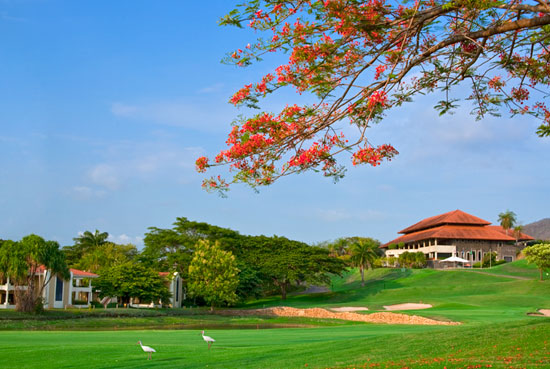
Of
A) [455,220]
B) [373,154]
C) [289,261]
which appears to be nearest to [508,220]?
[455,220]

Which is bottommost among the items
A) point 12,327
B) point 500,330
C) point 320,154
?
point 12,327

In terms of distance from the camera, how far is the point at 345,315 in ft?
146

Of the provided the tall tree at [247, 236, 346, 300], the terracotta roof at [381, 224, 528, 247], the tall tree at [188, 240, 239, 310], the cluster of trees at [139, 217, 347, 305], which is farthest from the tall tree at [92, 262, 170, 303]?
the terracotta roof at [381, 224, 528, 247]

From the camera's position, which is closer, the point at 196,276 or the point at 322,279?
the point at 196,276

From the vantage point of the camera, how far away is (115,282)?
54219 mm

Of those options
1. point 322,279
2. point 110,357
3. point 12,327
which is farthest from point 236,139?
point 322,279

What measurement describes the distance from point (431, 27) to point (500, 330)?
31.2 ft

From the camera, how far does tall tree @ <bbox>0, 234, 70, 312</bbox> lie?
143ft

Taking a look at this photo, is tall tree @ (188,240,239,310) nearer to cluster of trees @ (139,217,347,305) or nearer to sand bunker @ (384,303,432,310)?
cluster of trees @ (139,217,347,305)

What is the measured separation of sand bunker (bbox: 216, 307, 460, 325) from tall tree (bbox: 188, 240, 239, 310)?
6.17ft

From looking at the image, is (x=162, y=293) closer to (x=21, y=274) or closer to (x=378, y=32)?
(x=21, y=274)

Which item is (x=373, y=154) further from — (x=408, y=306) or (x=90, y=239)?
(x=90, y=239)

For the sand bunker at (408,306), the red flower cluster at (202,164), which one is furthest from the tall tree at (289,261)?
the red flower cluster at (202,164)

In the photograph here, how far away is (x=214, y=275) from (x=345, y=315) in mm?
17239
